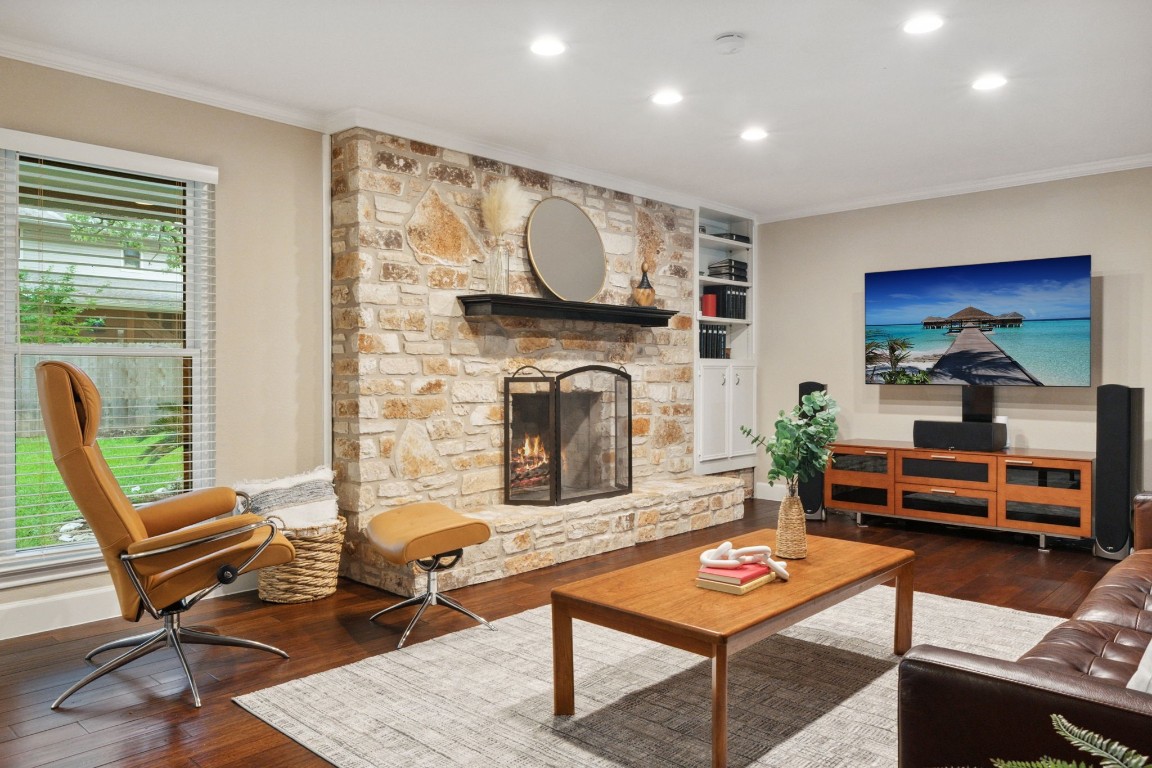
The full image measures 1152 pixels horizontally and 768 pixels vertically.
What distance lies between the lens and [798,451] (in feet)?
A: 9.62

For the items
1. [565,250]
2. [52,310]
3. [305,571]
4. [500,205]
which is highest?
[500,205]

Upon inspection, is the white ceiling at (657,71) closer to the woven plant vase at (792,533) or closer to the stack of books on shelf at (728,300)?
the stack of books on shelf at (728,300)

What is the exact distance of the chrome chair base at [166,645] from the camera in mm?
2699

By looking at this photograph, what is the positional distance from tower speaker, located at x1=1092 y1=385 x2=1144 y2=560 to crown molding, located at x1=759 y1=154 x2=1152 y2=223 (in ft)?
4.81

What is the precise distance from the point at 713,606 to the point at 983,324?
4.03 m

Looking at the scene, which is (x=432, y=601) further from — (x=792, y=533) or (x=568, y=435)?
(x=568, y=435)

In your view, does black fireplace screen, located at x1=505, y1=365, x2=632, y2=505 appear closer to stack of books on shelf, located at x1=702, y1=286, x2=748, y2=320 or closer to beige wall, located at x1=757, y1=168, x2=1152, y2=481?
stack of books on shelf, located at x1=702, y1=286, x2=748, y2=320

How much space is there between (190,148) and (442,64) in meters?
1.35

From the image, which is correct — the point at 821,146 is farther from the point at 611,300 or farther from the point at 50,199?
the point at 50,199

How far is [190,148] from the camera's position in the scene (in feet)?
12.4

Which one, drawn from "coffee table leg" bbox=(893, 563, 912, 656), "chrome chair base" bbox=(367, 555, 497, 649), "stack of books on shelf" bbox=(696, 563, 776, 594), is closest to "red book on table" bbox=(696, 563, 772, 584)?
"stack of books on shelf" bbox=(696, 563, 776, 594)

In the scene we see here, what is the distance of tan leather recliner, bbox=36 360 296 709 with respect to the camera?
264 cm

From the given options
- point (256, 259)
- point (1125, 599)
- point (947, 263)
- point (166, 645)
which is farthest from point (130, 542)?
point (947, 263)

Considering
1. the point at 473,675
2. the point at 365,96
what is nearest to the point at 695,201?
the point at 365,96
